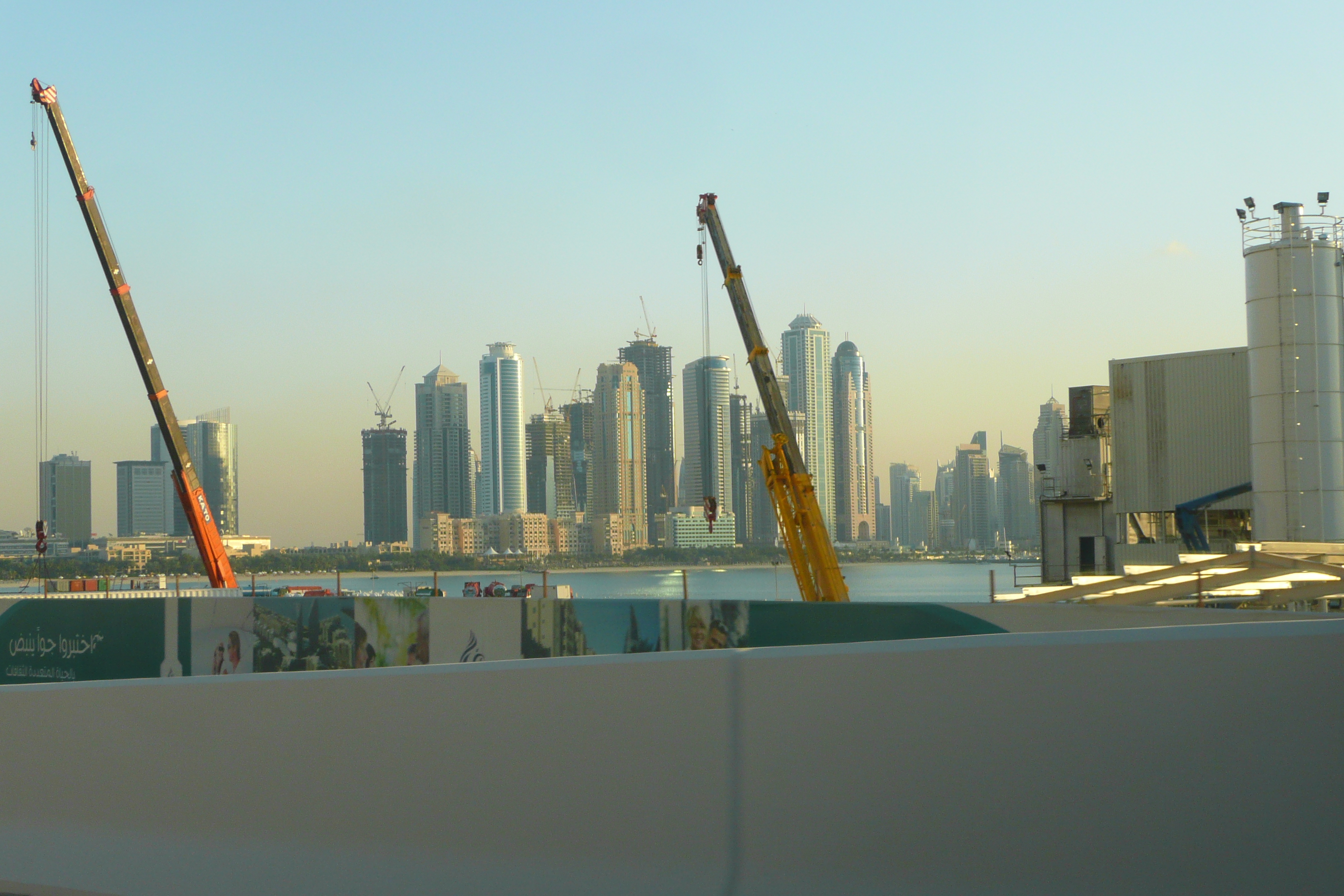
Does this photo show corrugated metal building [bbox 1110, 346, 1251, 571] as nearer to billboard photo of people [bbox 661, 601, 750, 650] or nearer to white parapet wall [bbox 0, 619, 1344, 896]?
billboard photo of people [bbox 661, 601, 750, 650]

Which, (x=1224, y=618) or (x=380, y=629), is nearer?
(x=1224, y=618)

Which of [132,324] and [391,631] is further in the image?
[132,324]

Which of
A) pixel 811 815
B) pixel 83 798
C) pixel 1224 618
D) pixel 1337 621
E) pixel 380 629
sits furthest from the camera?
pixel 380 629

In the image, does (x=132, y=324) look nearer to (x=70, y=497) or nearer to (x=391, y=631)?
(x=391, y=631)

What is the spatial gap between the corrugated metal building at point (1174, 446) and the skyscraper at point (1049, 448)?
265 inches

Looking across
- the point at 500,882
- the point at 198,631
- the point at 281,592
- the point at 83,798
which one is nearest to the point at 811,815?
the point at 500,882

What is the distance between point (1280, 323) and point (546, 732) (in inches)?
1452

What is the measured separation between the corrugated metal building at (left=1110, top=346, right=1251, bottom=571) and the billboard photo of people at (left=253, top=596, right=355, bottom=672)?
29366 mm

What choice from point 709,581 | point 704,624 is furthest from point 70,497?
point 704,624

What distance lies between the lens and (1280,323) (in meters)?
36.0

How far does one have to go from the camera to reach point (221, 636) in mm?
20188

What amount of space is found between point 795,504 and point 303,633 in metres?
14.5

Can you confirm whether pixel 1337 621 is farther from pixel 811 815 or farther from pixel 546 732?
pixel 546 732

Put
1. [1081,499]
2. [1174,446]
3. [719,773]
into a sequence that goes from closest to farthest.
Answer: [719,773] < [1174,446] < [1081,499]
